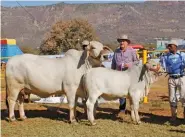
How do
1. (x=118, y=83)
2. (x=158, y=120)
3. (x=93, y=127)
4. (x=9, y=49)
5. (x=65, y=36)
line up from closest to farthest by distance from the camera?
(x=93, y=127)
(x=118, y=83)
(x=158, y=120)
(x=9, y=49)
(x=65, y=36)

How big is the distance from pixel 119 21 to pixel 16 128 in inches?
4177

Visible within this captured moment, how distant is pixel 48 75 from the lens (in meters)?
9.34

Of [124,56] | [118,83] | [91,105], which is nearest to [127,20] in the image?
[124,56]

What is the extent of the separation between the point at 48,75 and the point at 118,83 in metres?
1.54

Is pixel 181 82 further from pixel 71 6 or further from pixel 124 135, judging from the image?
pixel 71 6

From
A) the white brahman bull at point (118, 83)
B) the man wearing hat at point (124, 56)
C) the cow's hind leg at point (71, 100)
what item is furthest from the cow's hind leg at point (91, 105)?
the man wearing hat at point (124, 56)

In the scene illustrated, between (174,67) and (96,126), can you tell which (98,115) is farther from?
(174,67)

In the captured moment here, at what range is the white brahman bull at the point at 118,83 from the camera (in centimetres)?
900

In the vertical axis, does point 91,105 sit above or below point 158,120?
above

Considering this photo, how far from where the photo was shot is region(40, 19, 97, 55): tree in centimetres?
4817

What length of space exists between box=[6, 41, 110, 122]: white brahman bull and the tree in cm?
3611

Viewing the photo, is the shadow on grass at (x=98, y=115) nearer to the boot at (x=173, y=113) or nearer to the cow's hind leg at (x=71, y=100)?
the boot at (x=173, y=113)

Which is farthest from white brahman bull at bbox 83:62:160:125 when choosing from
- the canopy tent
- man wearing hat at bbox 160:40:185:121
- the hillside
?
the hillside

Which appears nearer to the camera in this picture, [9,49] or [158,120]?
[158,120]
